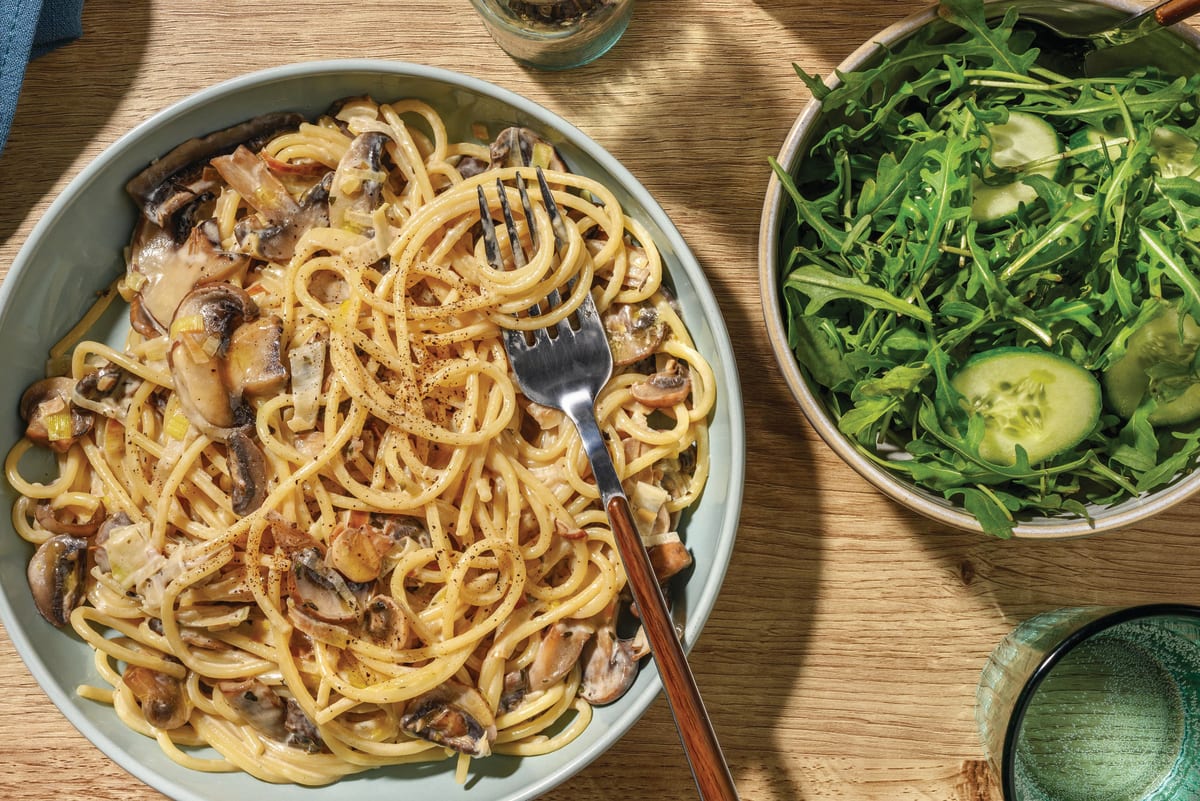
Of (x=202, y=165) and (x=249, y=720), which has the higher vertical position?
(x=202, y=165)

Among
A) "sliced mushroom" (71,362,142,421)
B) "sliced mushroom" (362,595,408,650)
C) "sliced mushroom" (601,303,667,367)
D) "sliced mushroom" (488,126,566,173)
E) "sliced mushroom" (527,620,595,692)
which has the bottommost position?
"sliced mushroom" (527,620,595,692)

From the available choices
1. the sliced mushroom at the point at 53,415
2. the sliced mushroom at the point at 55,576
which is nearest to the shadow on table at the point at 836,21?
the sliced mushroom at the point at 53,415

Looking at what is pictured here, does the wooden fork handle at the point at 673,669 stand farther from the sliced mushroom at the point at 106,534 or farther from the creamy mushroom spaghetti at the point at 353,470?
the sliced mushroom at the point at 106,534

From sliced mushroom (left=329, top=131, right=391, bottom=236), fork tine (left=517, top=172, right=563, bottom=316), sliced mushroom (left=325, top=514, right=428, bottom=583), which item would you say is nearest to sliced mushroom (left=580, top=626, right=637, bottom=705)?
sliced mushroom (left=325, top=514, right=428, bottom=583)

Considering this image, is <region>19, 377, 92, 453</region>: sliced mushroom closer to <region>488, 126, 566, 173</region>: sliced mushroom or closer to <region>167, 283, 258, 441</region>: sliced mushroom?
<region>167, 283, 258, 441</region>: sliced mushroom

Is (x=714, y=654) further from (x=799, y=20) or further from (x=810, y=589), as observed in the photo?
(x=799, y=20)

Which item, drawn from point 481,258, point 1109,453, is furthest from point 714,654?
point 481,258

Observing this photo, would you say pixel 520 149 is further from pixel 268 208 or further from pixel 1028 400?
pixel 1028 400

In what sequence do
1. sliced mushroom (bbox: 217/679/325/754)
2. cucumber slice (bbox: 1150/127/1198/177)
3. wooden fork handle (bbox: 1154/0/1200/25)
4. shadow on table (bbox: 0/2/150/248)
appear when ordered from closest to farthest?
wooden fork handle (bbox: 1154/0/1200/25) < cucumber slice (bbox: 1150/127/1198/177) < sliced mushroom (bbox: 217/679/325/754) < shadow on table (bbox: 0/2/150/248)

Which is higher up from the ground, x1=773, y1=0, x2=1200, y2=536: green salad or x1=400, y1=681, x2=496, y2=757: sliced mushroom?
x1=773, y1=0, x2=1200, y2=536: green salad
